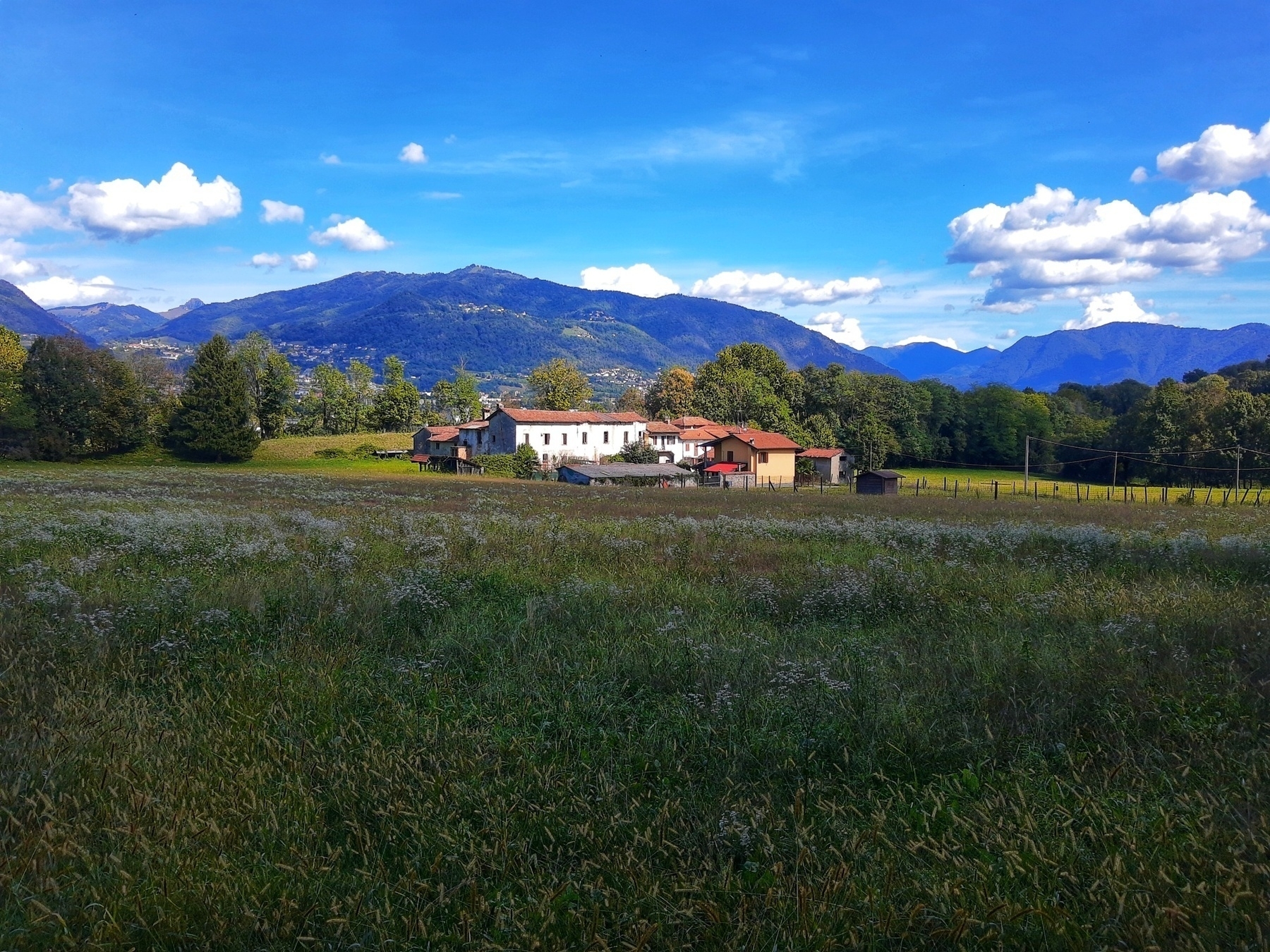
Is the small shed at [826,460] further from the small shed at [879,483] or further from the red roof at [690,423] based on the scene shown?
the small shed at [879,483]

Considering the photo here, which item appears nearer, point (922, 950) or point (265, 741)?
point (922, 950)

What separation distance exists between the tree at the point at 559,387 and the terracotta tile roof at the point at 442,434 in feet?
83.8

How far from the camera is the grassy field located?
349 centimetres

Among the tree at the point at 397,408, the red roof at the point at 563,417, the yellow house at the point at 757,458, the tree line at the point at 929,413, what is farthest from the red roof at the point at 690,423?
the tree at the point at 397,408

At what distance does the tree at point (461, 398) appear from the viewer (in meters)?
A: 124

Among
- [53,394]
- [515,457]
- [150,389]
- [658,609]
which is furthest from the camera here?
[150,389]

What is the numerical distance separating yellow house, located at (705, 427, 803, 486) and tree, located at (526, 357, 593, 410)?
133ft

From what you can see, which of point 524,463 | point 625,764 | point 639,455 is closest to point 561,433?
point 524,463

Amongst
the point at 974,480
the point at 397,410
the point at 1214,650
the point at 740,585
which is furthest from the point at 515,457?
the point at 1214,650

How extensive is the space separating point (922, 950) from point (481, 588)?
8323 mm

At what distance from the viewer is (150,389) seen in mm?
89688

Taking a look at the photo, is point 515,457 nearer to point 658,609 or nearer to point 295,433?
point 295,433

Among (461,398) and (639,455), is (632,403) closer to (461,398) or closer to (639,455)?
(461,398)

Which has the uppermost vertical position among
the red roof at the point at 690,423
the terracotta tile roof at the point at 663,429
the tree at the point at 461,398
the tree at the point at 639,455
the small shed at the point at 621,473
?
the tree at the point at 461,398
